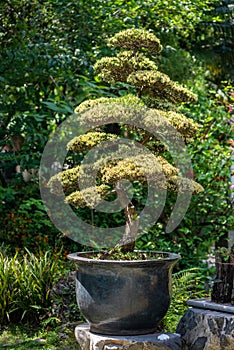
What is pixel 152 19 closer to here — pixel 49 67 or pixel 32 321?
pixel 49 67

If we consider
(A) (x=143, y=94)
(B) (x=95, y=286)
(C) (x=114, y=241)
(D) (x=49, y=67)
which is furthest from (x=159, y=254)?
(D) (x=49, y=67)

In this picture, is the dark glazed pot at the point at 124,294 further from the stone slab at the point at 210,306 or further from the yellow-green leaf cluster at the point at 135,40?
the yellow-green leaf cluster at the point at 135,40

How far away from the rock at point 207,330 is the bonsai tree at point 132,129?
63cm

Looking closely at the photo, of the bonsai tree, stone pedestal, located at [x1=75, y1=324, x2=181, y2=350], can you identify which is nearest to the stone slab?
stone pedestal, located at [x1=75, y1=324, x2=181, y2=350]

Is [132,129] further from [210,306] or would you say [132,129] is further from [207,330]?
[207,330]

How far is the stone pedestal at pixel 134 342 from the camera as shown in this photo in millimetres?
3154

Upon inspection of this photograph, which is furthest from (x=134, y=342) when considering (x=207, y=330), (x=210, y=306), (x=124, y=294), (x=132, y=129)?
(x=132, y=129)

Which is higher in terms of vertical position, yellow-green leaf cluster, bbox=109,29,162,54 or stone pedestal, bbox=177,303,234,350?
yellow-green leaf cluster, bbox=109,29,162,54

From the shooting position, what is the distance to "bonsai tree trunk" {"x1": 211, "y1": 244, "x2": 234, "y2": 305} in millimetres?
3518

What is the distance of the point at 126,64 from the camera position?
12.0 feet

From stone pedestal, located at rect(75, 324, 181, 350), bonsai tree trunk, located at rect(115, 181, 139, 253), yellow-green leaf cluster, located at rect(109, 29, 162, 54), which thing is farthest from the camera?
yellow-green leaf cluster, located at rect(109, 29, 162, 54)

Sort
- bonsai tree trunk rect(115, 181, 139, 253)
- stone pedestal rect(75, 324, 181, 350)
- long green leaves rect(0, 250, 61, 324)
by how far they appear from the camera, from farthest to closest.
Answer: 1. long green leaves rect(0, 250, 61, 324)
2. bonsai tree trunk rect(115, 181, 139, 253)
3. stone pedestal rect(75, 324, 181, 350)

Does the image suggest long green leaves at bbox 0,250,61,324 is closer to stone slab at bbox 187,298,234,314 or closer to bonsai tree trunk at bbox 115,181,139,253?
bonsai tree trunk at bbox 115,181,139,253

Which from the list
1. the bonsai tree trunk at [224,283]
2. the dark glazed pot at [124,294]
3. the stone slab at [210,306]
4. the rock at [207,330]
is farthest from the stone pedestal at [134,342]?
the bonsai tree trunk at [224,283]
